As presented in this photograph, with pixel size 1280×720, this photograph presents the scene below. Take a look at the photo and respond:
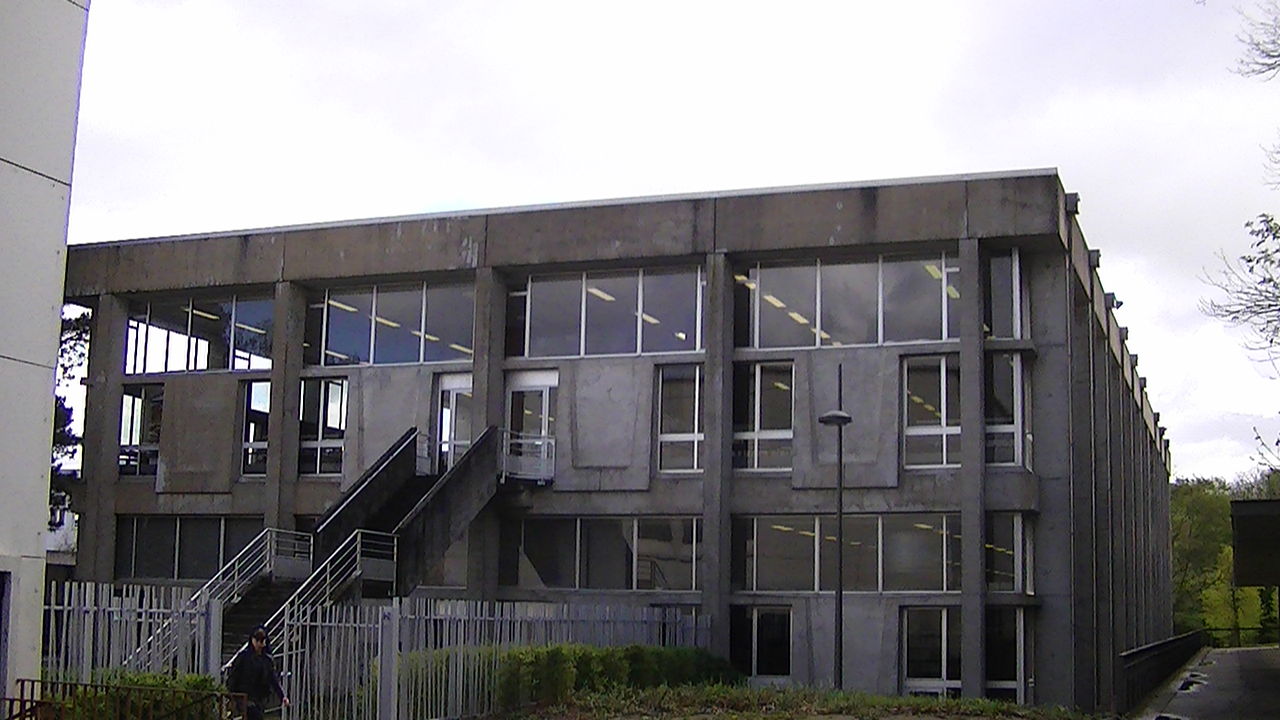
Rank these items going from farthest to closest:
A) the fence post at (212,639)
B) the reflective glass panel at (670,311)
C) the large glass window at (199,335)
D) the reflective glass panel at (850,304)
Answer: the large glass window at (199,335)
the reflective glass panel at (670,311)
the reflective glass panel at (850,304)
the fence post at (212,639)

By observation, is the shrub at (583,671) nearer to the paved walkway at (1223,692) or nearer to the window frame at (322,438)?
the window frame at (322,438)

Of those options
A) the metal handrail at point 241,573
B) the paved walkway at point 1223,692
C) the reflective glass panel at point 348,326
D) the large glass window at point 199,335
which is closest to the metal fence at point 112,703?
the metal handrail at point 241,573

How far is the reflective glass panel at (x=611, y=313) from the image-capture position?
37.1 meters

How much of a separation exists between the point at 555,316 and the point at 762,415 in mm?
5643

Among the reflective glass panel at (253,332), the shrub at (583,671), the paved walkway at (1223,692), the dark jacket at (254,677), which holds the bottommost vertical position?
the paved walkway at (1223,692)

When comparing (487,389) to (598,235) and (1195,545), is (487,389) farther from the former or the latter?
(1195,545)

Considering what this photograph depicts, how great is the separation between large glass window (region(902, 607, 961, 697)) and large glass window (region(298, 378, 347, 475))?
47.2 ft

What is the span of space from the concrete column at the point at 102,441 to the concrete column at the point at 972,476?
21734 millimetres

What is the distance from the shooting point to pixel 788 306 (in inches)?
1422

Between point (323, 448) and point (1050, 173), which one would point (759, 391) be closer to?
point (1050, 173)

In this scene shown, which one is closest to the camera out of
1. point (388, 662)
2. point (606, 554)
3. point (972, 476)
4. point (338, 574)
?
point (388, 662)

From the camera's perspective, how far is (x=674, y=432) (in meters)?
36.4

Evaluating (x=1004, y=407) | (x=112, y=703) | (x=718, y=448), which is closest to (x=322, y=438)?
(x=718, y=448)

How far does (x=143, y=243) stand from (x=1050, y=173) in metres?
22.9
